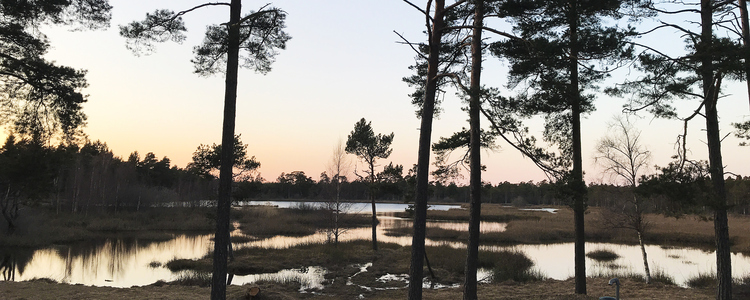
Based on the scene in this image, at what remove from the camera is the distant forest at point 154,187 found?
39.2ft

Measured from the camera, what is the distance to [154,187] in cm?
5797

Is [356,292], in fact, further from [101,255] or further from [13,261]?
[13,261]

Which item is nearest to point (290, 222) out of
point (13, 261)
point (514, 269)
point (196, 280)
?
point (13, 261)

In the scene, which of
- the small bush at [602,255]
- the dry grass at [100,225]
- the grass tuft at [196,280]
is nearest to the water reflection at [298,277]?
the grass tuft at [196,280]

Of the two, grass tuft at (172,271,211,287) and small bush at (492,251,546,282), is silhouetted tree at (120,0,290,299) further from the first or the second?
small bush at (492,251,546,282)

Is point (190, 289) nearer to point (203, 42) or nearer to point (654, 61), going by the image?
point (203, 42)

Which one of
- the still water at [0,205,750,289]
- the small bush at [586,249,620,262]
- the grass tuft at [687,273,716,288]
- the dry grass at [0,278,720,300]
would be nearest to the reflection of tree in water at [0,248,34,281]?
the still water at [0,205,750,289]

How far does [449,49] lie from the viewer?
40.2ft

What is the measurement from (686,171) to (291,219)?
38853mm

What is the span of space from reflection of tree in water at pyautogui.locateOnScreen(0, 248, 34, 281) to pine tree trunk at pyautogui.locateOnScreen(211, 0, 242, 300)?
556 inches

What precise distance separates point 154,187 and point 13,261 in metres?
38.7

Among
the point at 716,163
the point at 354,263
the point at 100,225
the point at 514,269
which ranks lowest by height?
the point at 354,263

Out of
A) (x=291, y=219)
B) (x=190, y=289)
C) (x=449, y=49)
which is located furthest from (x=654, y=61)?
(x=291, y=219)

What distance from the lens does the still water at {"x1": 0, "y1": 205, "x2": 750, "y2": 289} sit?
58.9 ft
